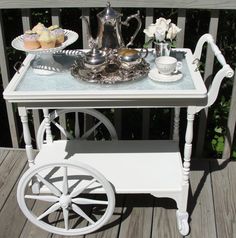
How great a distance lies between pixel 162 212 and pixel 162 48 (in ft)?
2.62

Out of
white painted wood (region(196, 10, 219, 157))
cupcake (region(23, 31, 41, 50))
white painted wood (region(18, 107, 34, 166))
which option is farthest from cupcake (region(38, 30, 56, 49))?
white painted wood (region(196, 10, 219, 157))

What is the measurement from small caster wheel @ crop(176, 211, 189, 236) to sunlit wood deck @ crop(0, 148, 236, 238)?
0.03 meters

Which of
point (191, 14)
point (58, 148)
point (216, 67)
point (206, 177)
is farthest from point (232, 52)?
point (58, 148)

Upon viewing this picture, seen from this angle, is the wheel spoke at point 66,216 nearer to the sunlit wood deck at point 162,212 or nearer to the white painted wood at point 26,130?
the sunlit wood deck at point 162,212

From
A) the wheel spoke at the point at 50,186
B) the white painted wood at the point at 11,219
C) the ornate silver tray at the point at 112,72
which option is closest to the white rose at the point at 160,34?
the ornate silver tray at the point at 112,72

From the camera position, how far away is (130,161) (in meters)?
2.03

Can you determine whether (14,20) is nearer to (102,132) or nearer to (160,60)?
(102,132)

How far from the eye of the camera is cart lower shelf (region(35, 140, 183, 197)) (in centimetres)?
188

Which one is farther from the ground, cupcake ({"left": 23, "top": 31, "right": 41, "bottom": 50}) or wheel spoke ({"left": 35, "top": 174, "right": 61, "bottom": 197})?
cupcake ({"left": 23, "top": 31, "right": 41, "bottom": 50})

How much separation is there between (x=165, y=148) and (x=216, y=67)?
70cm

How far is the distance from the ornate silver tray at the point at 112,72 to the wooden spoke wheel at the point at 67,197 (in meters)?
0.36

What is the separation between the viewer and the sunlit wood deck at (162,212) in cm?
196

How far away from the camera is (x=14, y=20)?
101 inches
